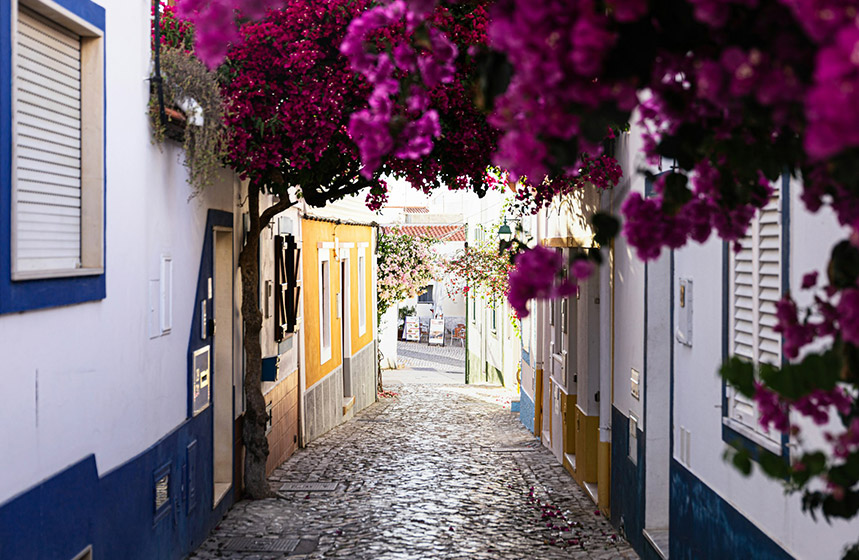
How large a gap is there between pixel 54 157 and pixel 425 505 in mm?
6093

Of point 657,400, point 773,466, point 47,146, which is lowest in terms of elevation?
point 657,400

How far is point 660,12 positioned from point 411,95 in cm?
117

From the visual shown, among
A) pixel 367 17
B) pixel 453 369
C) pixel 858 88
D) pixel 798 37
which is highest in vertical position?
pixel 367 17

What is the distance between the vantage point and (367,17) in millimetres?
2637

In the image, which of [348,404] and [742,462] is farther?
[348,404]

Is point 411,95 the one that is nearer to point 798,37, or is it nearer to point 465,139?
point 798,37

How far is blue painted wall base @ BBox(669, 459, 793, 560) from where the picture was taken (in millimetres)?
5457

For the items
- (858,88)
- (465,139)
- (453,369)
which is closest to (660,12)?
(858,88)

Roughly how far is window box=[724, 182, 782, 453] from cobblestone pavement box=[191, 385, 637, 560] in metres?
3.28

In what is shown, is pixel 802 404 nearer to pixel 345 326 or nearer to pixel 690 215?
pixel 690 215

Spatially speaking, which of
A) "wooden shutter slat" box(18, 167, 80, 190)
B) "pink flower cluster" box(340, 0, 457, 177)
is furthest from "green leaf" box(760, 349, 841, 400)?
"wooden shutter slat" box(18, 167, 80, 190)

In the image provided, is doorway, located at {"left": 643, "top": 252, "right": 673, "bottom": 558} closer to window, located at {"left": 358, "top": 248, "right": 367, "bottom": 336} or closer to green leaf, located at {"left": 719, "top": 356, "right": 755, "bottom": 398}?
green leaf, located at {"left": 719, "top": 356, "right": 755, "bottom": 398}

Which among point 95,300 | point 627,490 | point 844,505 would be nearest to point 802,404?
point 844,505

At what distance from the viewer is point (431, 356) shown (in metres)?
41.5
